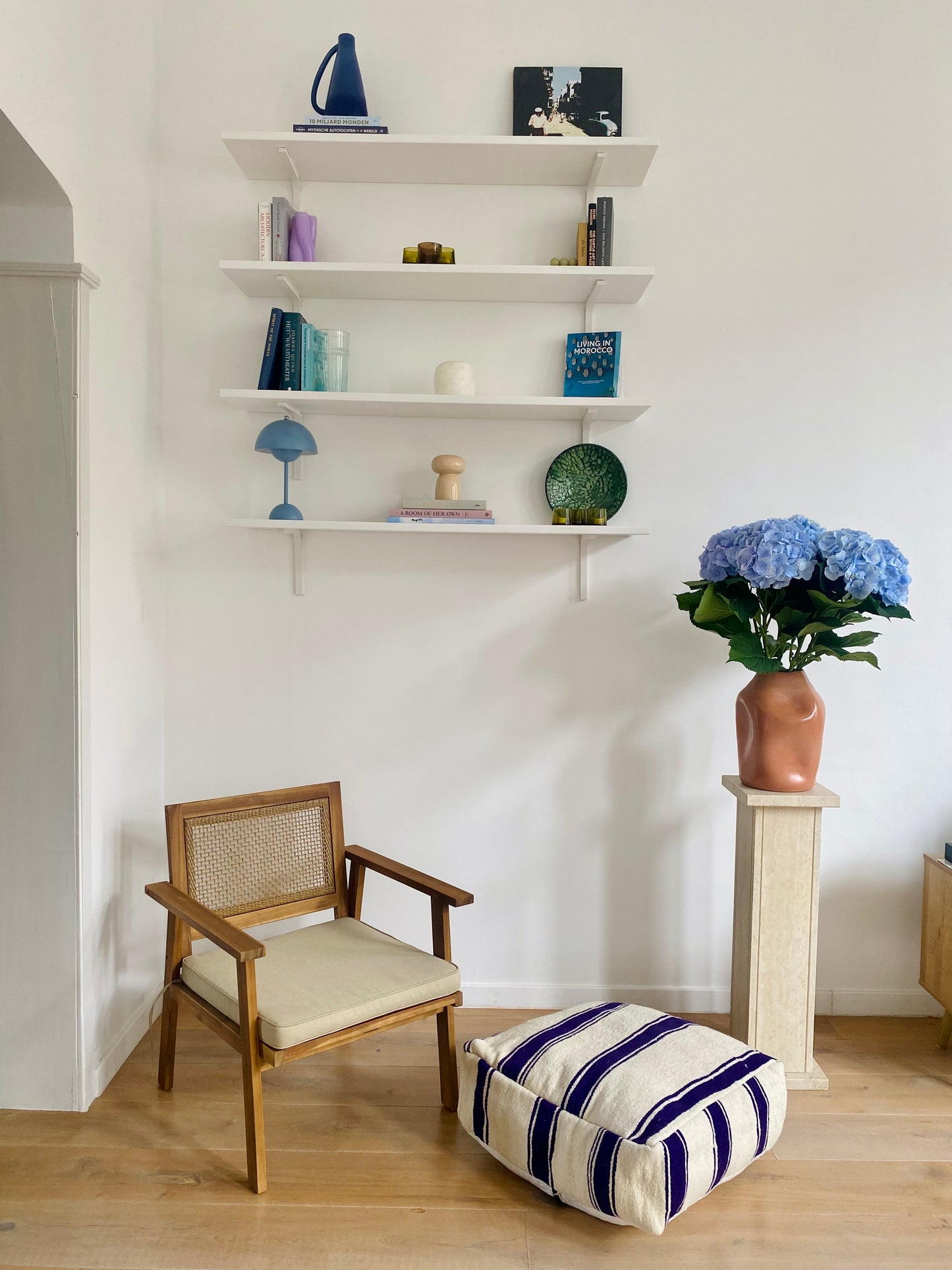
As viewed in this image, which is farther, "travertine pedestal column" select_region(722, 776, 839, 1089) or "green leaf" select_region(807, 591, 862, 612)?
"travertine pedestal column" select_region(722, 776, 839, 1089)

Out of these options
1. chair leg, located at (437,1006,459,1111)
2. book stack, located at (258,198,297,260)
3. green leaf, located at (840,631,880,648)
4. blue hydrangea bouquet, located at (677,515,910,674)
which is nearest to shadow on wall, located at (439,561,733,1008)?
blue hydrangea bouquet, located at (677,515,910,674)

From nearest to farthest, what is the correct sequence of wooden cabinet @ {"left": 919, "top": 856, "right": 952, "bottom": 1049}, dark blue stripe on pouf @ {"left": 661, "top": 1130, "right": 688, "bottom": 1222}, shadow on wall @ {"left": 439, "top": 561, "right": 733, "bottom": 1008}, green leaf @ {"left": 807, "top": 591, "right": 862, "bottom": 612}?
dark blue stripe on pouf @ {"left": 661, "top": 1130, "right": 688, "bottom": 1222} < green leaf @ {"left": 807, "top": 591, "right": 862, "bottom": 612} < wooden cabinet @ {"left": 919, "top": 856, "right": 952, "bottom": 1049} < shadow on wall @ {"left": 439, "top": 561, "right": 733, "bottom": 1008}

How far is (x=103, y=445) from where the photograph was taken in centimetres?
222

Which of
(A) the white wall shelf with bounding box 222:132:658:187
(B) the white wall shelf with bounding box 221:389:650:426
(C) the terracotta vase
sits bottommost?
(C) the terracotta vase

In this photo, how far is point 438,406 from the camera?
244 centimetres

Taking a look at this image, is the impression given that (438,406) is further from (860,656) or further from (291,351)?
(860,656)

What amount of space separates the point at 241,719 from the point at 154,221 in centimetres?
146

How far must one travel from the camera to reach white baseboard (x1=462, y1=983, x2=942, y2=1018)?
8.73ft

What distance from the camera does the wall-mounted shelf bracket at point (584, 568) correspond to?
2.62m

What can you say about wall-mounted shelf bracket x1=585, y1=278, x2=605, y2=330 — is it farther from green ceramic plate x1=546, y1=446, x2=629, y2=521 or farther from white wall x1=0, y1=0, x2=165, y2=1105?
Result: white wall x1=0, y1=0, x2=165, y2=1105

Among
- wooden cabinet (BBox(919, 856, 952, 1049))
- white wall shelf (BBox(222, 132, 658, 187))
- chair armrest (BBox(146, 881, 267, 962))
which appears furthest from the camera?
wooden cabinet (BBox(919, 856, 952, 1049))

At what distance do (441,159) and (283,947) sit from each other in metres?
2.12

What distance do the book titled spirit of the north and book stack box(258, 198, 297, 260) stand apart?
0.84 meters

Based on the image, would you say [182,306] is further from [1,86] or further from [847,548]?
[847,548]
